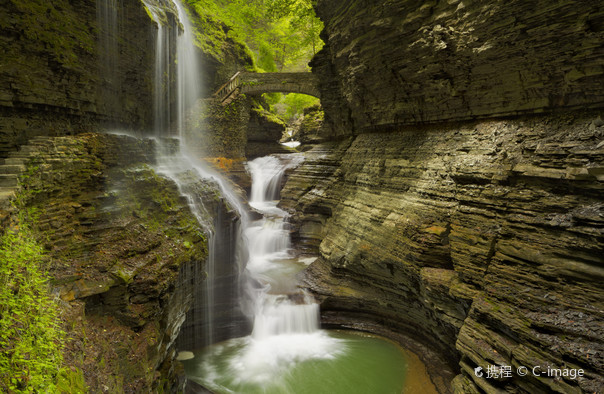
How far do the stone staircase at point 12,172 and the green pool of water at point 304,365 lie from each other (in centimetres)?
538

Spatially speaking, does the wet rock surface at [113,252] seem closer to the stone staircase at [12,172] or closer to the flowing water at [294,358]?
the stone staircase at [12,172]

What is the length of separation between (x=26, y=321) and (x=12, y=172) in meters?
3.11

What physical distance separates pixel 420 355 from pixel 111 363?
23.1 ft

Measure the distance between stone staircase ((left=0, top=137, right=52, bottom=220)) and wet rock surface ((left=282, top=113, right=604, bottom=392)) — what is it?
7.80 meters

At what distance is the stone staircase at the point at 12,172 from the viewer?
14.5ft

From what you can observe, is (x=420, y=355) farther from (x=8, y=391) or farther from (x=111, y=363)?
(x=8, y=391)

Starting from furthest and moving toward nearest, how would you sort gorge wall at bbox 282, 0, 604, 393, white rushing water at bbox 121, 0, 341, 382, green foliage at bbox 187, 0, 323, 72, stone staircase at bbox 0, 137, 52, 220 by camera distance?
green foliage at bbox 187, 0, 323, 72, white rushing water at bbox 121, 0, 341, 382, gorge wall at bbox 282, 0, 604, 393, stone staircase at bbox 0, 137, 52, 220

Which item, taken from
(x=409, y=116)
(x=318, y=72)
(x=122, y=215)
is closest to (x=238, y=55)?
(x=318, y=72)

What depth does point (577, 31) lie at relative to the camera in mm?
5207

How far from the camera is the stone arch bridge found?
1836 cm

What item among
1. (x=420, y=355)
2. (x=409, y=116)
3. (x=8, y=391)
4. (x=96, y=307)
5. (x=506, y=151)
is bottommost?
(x=420, y=355)

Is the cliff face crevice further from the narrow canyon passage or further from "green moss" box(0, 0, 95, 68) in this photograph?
"green moss" box(0, 0, 95, 68)

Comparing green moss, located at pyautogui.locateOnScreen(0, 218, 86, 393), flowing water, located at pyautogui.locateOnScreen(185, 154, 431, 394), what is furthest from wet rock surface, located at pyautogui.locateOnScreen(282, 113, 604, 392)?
green moss, located at pyautogui.locateOnScreen(0, 218, 86, 393)

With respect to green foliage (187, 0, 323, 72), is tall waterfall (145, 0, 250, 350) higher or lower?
lower
